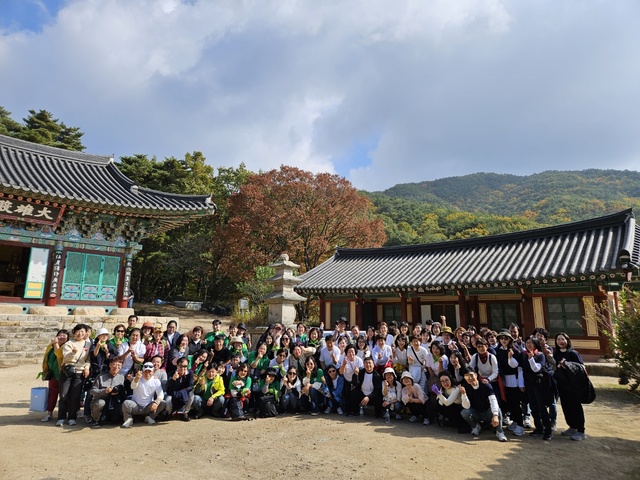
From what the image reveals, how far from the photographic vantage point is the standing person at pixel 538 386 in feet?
18.7

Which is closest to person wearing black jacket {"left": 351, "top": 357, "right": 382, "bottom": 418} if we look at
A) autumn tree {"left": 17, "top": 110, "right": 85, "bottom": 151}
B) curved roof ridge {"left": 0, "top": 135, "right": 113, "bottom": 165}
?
curved roof ridge {"left": 0, "top": 135, "right": 113, "bottom": 165}

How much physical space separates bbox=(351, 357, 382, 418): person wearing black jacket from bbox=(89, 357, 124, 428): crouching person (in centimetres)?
399

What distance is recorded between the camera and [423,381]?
6.80 meters

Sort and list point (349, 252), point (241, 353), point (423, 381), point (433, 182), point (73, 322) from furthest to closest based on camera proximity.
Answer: point (433, 182) → point (349, 252) → point (73, 322) → point (241, 353) → point (423, 381)

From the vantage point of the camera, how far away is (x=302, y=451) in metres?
5.06

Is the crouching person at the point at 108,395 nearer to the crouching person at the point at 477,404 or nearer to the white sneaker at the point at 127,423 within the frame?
the white sneaker at the point at 127,423

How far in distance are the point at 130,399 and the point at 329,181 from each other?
71.8 feet

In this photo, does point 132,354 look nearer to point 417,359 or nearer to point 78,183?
point 417,359

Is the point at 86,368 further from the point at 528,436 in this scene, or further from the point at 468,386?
the point at 528,436

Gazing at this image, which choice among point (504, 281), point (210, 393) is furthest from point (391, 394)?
point (504, 281)

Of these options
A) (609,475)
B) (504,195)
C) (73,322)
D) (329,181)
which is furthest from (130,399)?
(504,195)

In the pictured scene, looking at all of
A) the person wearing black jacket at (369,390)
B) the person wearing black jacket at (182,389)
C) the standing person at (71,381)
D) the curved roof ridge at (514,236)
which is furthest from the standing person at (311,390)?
the curved roof ridge at (514,236)

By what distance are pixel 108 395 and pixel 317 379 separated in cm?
356

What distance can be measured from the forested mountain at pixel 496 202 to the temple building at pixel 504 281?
25.0m
